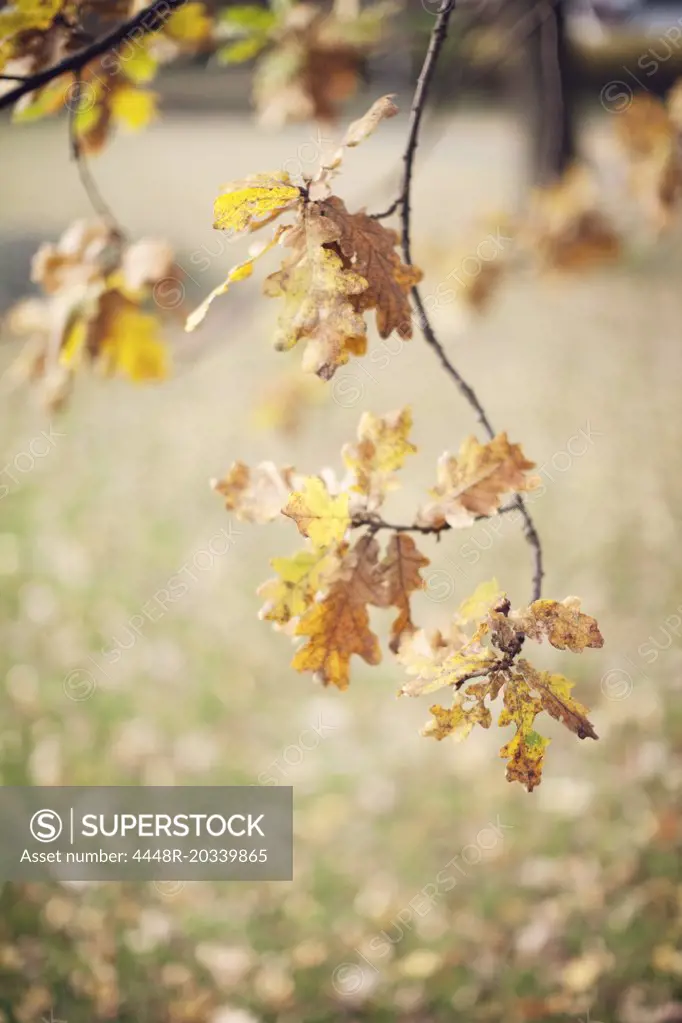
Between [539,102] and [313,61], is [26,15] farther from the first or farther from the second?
[539,102]

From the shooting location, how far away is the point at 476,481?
41.2 inches

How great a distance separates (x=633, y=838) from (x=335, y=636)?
1.51 metres

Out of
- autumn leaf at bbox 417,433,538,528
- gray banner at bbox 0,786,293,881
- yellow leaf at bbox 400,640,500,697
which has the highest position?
autumn leaf at bbox 417,433,538,528

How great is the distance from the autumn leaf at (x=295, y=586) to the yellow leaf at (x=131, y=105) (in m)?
1.08

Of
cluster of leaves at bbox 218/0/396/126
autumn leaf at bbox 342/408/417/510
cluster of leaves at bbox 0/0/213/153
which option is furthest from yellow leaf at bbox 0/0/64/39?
autumn leaf at bbox 342/408/417/510

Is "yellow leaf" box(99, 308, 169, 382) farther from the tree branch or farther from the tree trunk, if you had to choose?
the tree trunk

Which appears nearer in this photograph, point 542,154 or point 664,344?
point 664,344

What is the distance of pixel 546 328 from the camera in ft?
16.1

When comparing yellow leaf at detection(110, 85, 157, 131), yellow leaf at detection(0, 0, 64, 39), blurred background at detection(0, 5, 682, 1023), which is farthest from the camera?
blurred background at detection(0, 5, 682, 1023)

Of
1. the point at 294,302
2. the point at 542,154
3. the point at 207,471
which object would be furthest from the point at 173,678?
the point at 542,154

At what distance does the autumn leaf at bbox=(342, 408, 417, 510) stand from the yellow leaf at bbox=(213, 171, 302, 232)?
309 millimetres

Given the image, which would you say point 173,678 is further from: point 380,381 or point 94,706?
point 380,381

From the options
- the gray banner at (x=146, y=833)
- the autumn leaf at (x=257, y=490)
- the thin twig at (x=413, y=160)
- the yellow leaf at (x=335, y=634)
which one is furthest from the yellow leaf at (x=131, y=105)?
the gray banner at (x=146, y=833)

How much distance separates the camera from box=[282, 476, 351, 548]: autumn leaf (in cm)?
98
